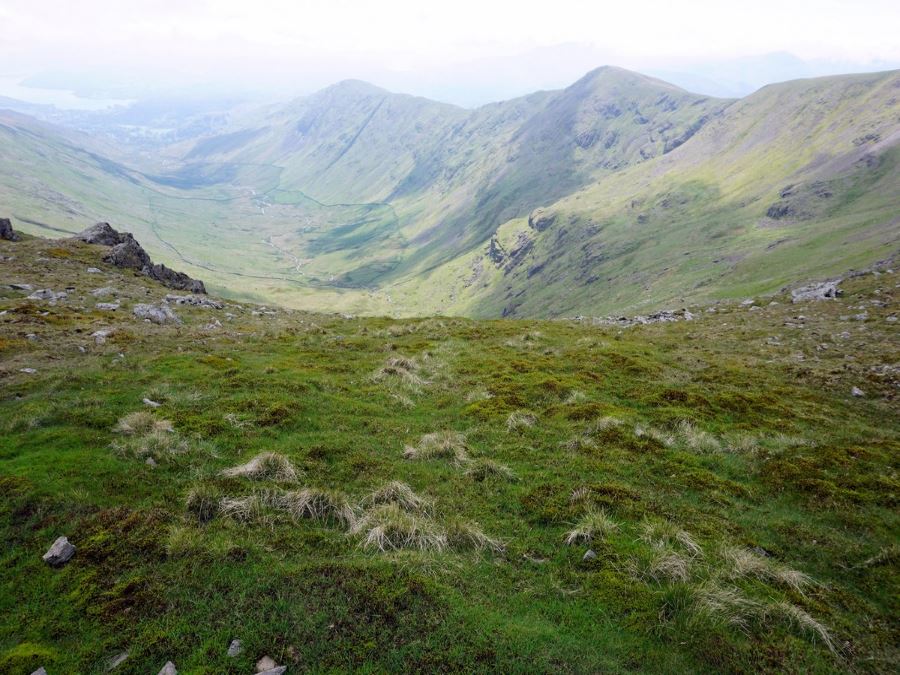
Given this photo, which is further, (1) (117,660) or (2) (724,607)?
(2) (724,607)

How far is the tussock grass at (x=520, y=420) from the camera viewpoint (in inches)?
766

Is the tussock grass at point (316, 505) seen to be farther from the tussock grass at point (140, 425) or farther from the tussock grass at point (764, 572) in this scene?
the tussock grass at point (764, 572)

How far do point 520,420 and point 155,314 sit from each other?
3120cm

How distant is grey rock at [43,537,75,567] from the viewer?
9297 millimetres

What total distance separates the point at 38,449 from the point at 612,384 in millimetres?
24839

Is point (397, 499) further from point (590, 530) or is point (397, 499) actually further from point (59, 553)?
point (59, 553)

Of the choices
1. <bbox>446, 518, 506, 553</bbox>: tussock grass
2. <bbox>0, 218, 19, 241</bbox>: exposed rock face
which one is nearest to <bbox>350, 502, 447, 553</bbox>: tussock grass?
<bbox>446, 518, 506, 553</bbox>: tussock grass

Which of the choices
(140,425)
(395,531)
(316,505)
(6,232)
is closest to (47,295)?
(6,232)

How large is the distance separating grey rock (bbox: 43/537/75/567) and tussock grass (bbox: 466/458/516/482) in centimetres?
1055

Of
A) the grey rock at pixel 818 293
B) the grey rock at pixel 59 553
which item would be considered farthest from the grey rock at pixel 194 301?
the grey rock at pixel 818 293

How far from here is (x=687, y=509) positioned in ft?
43.9

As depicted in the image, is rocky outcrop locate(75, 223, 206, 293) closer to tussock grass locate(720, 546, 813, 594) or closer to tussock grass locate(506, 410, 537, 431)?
tussock grass locate(506, 410, 537, 431)

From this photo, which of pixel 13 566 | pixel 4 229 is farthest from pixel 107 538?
pixel 4 229

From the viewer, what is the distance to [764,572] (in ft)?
34.4
